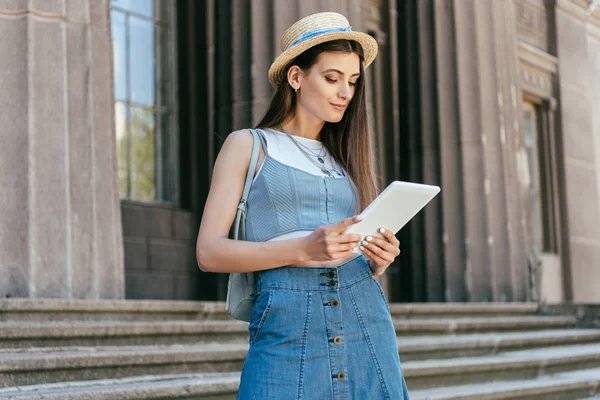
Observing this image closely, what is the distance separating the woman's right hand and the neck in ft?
1.73

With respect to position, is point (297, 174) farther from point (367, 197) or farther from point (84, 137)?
point (84, 137)

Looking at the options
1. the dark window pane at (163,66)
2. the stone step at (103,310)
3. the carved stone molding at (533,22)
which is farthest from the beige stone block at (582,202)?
the stone step at (103,310)

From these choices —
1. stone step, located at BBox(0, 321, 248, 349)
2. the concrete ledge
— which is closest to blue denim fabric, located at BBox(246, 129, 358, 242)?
stone step, located at BBox(0, 321, 248, 349)

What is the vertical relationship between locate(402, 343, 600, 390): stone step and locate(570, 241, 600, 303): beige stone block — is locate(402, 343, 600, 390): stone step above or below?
below

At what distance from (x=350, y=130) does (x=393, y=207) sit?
47 cm

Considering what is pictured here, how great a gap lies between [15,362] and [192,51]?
5.88 metres

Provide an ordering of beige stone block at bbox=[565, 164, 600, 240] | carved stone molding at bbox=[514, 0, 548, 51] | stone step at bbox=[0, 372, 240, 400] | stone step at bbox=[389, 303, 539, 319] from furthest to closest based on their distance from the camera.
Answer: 1. beige stone block at bbox=[565, 164, 600, 240]
2. carved stone molding at bbox=[514, 0, 548, 51]
3. stone step at bbox=[389, 303, 539, 319]
4. stone step at bbox=[0, 372, 240, 400]

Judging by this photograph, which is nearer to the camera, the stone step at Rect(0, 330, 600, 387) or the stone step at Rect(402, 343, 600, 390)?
the stone step at Rect(0, 330, 600, 387)

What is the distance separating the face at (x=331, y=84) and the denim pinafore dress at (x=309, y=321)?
223mm

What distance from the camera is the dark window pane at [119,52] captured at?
916 centimetres

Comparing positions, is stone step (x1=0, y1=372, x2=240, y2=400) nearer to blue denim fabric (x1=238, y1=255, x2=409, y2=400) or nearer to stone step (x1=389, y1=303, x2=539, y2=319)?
blue denim fabric (x1=238, y1=255, x2=409, y2=400)

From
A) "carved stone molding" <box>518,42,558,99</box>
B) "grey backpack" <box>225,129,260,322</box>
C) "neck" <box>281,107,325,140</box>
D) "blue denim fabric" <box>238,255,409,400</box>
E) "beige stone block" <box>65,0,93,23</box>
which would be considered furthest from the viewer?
"carved stone molding" <box>518,42,558,99</box>

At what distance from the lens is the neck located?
2.71 m

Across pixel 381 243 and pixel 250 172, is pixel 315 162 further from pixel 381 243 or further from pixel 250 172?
pixel 381 243
